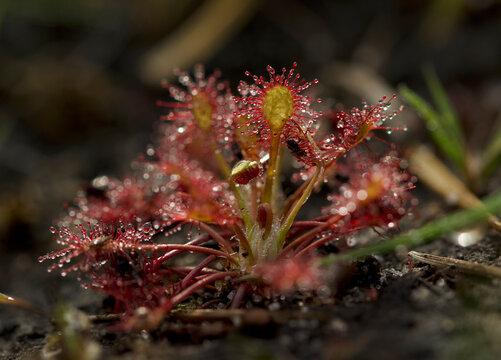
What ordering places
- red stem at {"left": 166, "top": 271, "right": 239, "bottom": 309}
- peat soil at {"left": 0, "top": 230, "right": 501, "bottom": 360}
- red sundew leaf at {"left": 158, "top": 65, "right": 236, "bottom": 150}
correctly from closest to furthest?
peat soil at {"left": 0, "top": 230, "right": 501, "bottom": 360} < red stem at {"left": 166, "top": 271, "right": 239, "bottom": 309} < red sundew leaf at {"left": 158, "top": 65, "right": 236, "bottom": 150}

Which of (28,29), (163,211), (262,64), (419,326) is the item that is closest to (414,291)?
(419,326)

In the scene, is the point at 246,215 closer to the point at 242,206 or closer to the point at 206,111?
the point at 242,206

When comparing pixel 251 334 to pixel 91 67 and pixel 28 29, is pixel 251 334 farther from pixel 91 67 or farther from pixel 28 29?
pixel 28 29

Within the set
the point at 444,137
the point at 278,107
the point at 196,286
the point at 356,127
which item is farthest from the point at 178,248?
the point at 444,137

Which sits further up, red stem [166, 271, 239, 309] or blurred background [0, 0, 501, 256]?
blurred background [0, 0, 501, 256]

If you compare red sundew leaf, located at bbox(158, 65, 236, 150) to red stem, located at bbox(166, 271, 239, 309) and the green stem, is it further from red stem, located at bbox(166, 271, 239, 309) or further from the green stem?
red stem, located at bbox(166, 271, 239, 309)

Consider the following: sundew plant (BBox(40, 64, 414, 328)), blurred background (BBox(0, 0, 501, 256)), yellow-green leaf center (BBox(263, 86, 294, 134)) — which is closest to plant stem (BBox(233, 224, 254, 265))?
sundew plant (BBox(40, 64, 414, 328))

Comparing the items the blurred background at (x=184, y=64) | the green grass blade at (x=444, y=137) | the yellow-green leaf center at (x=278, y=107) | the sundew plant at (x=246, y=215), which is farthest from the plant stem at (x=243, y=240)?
the blurred background at (x=184, y=64)
